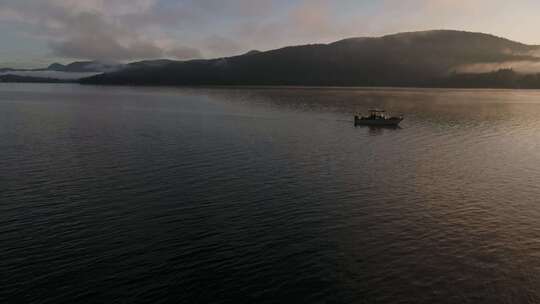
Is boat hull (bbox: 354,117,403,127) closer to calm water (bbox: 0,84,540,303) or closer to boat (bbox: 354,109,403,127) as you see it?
boat (bbox: 354,109,403,127)

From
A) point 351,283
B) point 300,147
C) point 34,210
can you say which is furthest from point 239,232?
point 300,147

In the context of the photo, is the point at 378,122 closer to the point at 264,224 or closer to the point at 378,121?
the point at 378,121

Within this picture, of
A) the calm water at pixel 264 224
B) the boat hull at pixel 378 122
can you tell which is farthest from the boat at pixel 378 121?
the calm water at pixel 264 224

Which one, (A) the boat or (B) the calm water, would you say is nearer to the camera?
(B) the calm water

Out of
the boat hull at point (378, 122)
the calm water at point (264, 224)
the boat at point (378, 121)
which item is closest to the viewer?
the calm water at point (264, 224)

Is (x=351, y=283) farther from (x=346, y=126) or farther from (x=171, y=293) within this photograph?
(x=346, y=126)

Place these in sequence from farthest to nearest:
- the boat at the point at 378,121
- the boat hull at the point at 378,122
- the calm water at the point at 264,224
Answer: the boat at the point at 378,121 → the boat hull at the point at 378,122 → the calm water at the point at 264,224

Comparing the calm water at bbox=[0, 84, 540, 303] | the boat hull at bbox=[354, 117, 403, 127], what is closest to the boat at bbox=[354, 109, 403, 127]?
the boat hull at bbox=[354, 117, 403, 127]

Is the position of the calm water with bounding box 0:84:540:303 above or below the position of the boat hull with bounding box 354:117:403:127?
below

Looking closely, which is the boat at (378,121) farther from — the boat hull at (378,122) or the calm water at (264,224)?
the calm water at (264,224)

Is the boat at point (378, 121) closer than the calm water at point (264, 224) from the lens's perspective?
No
